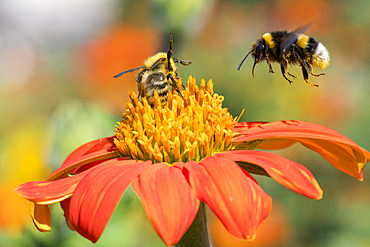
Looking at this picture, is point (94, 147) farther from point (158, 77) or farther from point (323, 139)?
point (323, 139)

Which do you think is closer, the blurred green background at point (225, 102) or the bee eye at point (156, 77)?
the bee eye at point (156, 77)

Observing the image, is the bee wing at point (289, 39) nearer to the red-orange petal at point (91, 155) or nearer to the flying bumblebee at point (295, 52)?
the flying bumblebee at point (295, 52)

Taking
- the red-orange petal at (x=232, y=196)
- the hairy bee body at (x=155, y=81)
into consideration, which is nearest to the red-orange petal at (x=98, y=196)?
the red-orange petal at (x=232, y=196)

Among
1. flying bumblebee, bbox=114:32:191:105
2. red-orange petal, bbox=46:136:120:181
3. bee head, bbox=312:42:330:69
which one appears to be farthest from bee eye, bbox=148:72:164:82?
bee head, bbox=312:42:330:69

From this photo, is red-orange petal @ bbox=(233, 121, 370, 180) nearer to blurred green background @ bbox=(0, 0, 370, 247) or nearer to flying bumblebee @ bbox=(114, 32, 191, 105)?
flying bumblebee @ bbox=(114, 32, 191, 105)

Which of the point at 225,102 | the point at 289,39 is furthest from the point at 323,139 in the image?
the point at 225,102

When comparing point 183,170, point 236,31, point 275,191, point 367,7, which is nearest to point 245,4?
point 236,31
